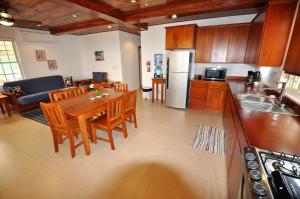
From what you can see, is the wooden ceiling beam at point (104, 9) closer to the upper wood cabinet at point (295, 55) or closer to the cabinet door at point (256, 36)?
the cabinet door at point (256, 36)

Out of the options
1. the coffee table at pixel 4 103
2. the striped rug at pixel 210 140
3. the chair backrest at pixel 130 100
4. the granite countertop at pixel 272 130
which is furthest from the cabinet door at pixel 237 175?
the coffee table at pixel 4 103

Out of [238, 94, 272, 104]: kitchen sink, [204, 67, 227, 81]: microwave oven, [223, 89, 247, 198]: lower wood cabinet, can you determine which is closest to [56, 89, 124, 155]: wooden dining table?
[223, 89, 247, 198]: lower wood cabinet

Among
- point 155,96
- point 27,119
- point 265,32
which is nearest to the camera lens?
point 265,32

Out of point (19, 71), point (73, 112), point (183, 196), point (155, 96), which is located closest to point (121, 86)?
point (73, 112)

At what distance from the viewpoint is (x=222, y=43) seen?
11.9ft

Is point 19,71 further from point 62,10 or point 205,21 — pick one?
point 205,21

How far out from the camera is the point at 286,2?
6.36 ft

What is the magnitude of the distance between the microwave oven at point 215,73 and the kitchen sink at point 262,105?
1.62 m

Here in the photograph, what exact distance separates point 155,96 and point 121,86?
2.06m

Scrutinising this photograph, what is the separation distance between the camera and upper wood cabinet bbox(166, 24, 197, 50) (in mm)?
3756

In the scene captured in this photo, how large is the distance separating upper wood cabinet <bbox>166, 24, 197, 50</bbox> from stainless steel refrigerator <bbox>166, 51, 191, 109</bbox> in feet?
0.96

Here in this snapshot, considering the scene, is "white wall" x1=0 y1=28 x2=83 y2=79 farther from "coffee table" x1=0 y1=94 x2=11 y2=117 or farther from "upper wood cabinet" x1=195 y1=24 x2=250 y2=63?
"upper wood cabinet" x1=195 y1=24 x2=250 y2=63

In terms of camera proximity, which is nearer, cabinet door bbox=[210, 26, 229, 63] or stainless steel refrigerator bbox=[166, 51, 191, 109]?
cabinet door bbox=[210, 26, 229, 63]

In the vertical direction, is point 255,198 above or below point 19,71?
below
